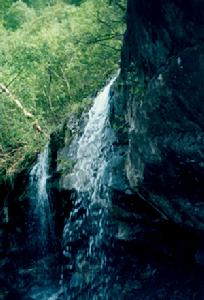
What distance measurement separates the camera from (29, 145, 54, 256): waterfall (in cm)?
1374

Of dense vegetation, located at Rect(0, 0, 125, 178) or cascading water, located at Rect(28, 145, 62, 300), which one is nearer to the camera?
cascading water, located at Rect(28, 145, 62, 300)

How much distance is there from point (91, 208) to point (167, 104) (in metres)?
4.48

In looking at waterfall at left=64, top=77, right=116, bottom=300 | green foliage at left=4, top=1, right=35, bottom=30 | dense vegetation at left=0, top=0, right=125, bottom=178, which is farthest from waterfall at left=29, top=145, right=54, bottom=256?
green foliage at left=4, top=1, right=35, bottom=30

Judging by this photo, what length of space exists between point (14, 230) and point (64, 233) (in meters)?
1.99

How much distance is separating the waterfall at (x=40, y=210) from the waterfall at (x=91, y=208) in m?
1.11

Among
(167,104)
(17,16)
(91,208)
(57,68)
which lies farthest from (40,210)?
(17,16)

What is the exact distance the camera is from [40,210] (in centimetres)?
1400

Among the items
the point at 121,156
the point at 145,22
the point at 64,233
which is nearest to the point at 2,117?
the point at 64,233

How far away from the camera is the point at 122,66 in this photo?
33.1 ft

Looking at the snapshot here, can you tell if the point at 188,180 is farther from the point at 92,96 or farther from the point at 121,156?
the point at 92,96

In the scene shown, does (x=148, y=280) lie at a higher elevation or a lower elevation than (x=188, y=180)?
lower

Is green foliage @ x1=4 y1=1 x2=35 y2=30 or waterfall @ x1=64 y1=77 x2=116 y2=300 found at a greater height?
green foliage @ x1=4 y1=1 x2=35 y2=30

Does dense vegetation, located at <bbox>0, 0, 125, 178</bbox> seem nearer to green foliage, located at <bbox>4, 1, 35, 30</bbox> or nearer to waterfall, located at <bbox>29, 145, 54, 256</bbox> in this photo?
waterfall, located at <bbox>29, 145, 54, 256</bbox>

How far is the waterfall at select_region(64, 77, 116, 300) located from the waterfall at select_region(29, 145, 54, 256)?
3.64ft
